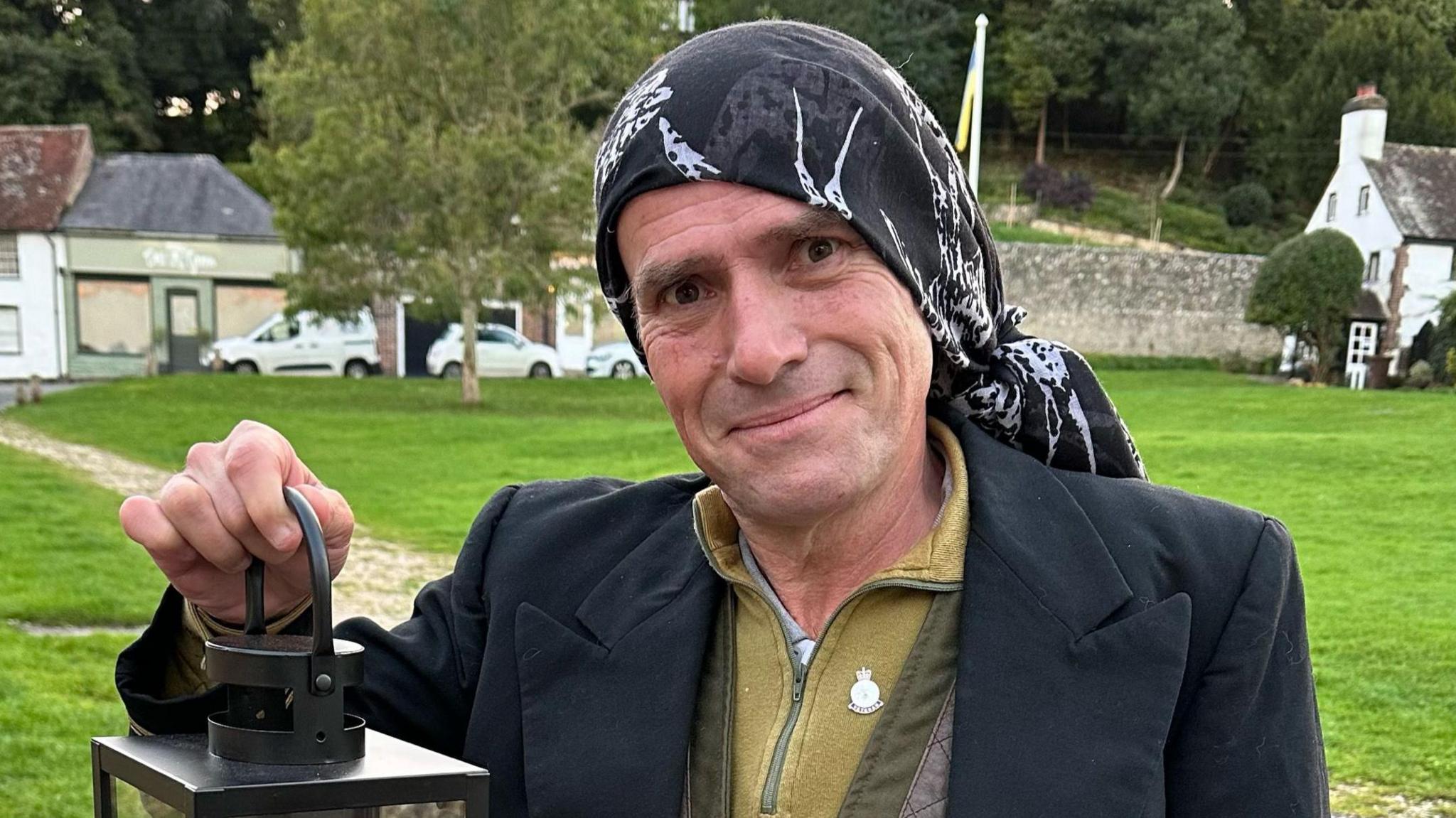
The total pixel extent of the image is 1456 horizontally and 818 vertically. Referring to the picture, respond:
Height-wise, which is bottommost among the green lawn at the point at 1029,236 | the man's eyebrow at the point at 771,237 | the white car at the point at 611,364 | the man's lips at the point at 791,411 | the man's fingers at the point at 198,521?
the white car at the point at 611,364

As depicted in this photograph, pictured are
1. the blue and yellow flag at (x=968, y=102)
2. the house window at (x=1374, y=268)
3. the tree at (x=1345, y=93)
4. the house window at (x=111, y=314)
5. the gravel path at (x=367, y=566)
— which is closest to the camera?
the gravel path at (x=367, y=566)

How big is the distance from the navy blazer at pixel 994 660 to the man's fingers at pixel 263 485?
25 centimetres

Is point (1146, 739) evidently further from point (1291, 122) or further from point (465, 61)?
point (1291, 122)

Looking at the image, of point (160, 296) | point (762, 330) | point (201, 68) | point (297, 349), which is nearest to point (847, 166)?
point (762, 330)

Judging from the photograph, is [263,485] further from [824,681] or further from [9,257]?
[9,257]

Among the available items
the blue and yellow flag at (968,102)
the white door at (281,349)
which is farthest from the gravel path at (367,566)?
the white door at (281,349)

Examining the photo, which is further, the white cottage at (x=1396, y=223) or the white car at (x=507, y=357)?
the white car at (x=507, y=357)

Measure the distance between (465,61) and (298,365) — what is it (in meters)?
12.9

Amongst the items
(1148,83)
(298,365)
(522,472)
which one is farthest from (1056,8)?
(522,472)

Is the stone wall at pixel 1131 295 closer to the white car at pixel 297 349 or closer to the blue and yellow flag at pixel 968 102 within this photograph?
the blue and yellow flag at pixel 968 102

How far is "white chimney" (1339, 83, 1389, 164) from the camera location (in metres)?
21.6

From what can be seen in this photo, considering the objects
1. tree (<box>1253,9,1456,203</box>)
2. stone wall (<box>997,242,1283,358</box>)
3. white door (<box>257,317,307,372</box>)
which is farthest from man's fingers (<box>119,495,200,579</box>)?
stone wall (<box>997,242,1283,358</box>)

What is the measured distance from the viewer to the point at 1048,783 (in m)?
1.44

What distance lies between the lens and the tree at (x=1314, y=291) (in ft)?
65.5
